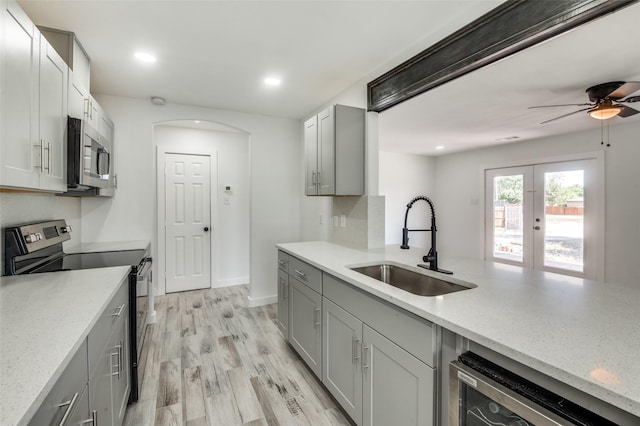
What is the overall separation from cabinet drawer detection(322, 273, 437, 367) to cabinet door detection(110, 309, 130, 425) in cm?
121

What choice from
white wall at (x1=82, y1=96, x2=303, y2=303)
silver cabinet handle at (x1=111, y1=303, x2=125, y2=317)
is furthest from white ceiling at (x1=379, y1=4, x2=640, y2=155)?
silver cabinet handle at (x1=111, y1=303, x2=125, y2=317)

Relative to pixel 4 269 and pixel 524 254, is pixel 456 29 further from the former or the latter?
pixel 524 254

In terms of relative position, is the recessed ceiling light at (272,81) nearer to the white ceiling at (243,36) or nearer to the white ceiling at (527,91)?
the white ceiling at (243,36)

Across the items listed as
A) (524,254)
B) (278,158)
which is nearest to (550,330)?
(278,158)

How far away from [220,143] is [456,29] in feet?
11.9

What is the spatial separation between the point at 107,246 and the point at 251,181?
5.53 ft

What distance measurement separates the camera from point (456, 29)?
6.08 ft

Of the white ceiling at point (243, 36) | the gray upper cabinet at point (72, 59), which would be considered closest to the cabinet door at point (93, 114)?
the gray upper cabinet at point (72, 59)

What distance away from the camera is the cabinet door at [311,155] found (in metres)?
2.84

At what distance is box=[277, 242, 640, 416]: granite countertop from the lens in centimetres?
73

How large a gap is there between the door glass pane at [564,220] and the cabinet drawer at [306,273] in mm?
4366

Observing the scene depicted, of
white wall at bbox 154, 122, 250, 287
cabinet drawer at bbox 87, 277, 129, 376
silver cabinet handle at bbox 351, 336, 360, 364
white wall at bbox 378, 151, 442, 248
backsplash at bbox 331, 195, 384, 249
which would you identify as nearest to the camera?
cabinet drawer at bbox 87, 277, 129, 376

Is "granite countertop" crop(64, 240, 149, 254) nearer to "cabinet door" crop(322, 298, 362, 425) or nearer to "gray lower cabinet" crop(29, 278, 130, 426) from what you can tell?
"gray lower cabinet" crop(29, 278, 130, 426)

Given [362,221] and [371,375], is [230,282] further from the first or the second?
[371,375]
